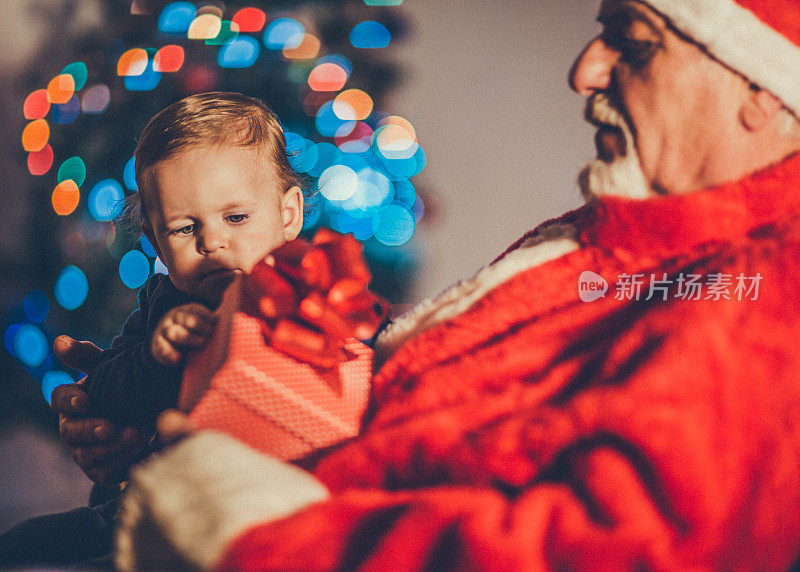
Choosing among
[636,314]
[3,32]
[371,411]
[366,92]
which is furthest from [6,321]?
[636,314]

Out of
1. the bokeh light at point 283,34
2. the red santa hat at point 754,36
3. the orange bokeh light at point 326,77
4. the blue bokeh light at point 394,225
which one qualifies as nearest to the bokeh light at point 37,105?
the bokeh light at point 283,34

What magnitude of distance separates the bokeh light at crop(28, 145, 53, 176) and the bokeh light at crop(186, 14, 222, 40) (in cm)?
71

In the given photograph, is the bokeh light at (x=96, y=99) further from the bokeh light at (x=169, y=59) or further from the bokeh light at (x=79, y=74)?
the bokeh light at (x=169, y=59)

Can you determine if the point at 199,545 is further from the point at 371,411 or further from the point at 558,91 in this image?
the point at 558,91

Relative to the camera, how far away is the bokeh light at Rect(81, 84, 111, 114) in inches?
72.4

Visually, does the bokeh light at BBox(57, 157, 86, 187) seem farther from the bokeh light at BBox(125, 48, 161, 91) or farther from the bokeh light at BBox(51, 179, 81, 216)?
the bokeh light at BBox(125, 48, 161, 91)

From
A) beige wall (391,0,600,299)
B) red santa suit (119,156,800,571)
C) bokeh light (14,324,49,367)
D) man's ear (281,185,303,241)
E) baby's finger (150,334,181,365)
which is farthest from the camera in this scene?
beige wall (391,0,600,299)

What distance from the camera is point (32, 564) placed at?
2.77ft

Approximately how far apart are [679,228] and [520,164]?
6.85 feet

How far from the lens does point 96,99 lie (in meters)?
1.86

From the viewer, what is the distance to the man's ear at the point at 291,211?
1.01 metres

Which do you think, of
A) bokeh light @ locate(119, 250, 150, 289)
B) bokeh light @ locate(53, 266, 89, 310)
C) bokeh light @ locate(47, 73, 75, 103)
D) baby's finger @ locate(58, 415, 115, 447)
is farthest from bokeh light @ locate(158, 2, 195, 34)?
baby's finger @ locate(58, 415, 115, 447)

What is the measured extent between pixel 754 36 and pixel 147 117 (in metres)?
1.68

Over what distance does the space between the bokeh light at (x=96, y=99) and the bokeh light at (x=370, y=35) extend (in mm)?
848
